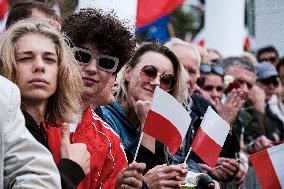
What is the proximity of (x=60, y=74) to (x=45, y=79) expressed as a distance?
15 centimetres

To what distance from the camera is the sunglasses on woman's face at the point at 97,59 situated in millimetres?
5492

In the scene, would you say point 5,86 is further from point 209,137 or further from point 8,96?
point 209,137

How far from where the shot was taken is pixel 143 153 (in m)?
5.73

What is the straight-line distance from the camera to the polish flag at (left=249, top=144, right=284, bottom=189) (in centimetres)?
599

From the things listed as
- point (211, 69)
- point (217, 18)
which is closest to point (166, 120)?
point (211, 69)

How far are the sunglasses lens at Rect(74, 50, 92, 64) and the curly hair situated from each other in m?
0.08

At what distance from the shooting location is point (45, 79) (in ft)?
15.2

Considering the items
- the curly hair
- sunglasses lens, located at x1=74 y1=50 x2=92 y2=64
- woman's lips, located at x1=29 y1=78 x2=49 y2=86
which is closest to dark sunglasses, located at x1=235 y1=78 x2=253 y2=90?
the curly hair

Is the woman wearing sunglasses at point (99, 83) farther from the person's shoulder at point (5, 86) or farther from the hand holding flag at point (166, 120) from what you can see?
the person's shoulder at point (5, 86)

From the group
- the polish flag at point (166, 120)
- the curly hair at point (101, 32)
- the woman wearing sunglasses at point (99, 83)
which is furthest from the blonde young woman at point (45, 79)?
the curly hair at point (101, 32)

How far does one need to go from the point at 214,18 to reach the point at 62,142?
921 cm

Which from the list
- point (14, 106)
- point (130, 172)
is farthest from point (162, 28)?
point (14, 106)

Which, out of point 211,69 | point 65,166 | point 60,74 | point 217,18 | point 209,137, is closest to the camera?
point 65,166

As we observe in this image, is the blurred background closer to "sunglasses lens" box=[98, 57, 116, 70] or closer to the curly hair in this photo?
the curly hair
